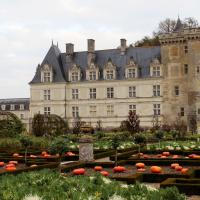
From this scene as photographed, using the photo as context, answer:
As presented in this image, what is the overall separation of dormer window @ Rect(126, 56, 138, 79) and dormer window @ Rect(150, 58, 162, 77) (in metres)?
1.79

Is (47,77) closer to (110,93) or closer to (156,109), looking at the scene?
(110,93)

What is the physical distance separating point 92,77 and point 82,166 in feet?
123

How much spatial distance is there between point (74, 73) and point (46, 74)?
328 cm

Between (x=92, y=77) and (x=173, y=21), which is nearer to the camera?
(x=92, y=77)

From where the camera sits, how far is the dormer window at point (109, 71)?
51625 mm

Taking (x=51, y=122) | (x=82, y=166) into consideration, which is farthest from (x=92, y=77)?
(x=82, y=166)

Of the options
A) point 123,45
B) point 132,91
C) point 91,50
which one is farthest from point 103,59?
point 132,91

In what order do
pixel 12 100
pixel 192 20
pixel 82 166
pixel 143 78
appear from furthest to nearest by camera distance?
pixel 12 100, pixel 192 20, pixel 143 78, pixel 82 166

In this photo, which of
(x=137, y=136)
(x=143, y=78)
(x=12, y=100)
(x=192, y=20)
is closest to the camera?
(x=137, y=136)

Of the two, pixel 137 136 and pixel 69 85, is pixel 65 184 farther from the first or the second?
pixel 69 85

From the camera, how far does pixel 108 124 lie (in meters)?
51.4

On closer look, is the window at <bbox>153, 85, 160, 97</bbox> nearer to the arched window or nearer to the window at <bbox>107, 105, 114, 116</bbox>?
the arched window

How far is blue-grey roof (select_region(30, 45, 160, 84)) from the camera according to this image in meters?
51.5

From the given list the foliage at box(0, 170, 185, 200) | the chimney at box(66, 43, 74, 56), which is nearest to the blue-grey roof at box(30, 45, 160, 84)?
the chimney at box(66, 43, 74, 56)
